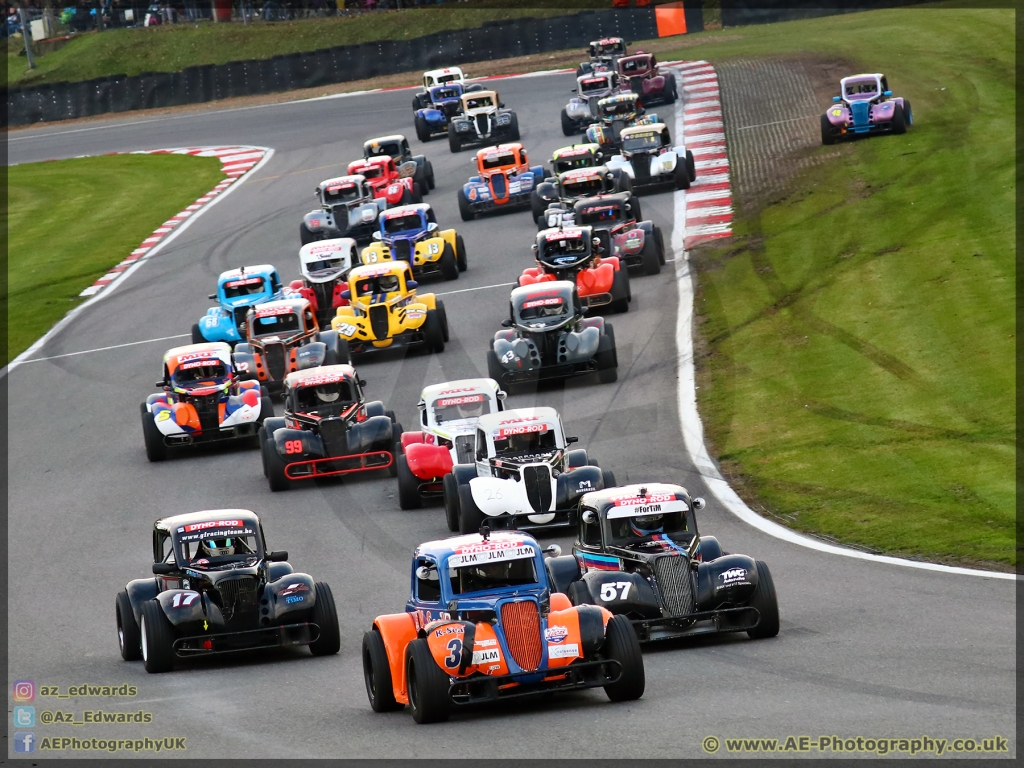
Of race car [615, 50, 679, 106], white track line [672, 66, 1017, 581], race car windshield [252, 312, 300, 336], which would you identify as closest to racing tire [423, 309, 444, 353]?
race car windshield [252, 312, 300, 336]

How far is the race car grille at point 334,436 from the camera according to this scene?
23500 mm

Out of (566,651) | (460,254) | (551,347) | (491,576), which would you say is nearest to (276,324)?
(551,347)

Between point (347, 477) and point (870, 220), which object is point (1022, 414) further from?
point (870, 220)

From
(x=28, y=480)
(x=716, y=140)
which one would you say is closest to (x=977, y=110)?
(x=716, y=140)

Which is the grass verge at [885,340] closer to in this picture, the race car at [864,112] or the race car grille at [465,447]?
the race car at [864,112]

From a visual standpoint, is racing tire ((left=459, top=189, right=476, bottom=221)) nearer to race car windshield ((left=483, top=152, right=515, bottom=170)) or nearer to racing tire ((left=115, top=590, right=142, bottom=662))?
race car windshield ((left=483, top=152, right=515, bottom=170))

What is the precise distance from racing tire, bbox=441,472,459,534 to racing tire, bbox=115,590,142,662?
5.31 metres

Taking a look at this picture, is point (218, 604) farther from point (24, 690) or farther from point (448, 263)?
point (448, 263)

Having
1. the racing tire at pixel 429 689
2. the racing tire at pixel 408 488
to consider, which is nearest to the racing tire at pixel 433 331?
the racing tire at pixel 408 488

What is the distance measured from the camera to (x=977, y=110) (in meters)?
42.5

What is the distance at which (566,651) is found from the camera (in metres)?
12.4

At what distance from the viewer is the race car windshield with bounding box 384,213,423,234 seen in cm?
3681

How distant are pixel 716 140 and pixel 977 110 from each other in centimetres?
724

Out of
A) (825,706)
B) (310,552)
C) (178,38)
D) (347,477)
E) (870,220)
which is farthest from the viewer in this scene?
(178,38)
